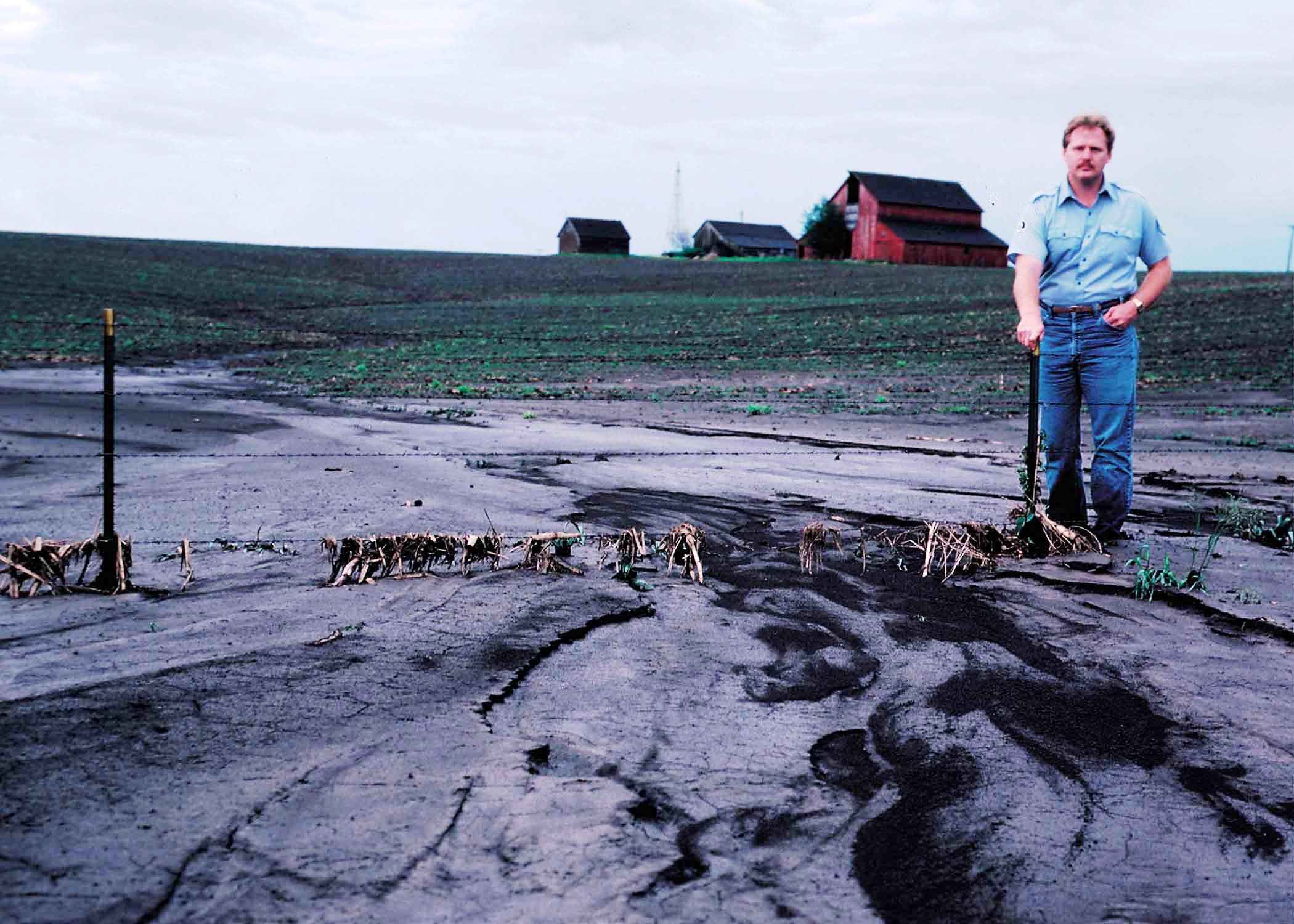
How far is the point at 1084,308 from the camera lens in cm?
629

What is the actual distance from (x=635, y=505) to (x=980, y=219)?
224 ft

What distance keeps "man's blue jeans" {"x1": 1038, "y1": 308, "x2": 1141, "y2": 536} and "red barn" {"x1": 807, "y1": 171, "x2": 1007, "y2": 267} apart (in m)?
59.5

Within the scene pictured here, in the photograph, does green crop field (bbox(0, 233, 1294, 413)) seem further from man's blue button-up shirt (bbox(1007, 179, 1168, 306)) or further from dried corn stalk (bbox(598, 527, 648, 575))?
dried corn stalk (bbox(598, 527, 648, 575))

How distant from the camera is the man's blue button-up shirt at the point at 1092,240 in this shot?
620 centimetres

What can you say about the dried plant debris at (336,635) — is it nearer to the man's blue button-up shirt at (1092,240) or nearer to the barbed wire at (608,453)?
the man's blue button-up shirt at (1092,240)

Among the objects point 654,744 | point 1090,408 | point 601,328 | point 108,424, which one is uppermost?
point 601,328

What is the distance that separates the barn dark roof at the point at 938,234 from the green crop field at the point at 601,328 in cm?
1278

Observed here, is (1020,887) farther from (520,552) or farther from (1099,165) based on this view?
(1099,165)

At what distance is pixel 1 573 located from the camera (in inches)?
209

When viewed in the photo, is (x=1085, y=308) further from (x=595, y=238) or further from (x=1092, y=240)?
(x=595, y=238)

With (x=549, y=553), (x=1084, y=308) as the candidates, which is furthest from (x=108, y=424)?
(x=1084, y=308)

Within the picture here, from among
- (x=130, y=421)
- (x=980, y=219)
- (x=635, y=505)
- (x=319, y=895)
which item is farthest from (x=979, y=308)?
(x=980, y=219)

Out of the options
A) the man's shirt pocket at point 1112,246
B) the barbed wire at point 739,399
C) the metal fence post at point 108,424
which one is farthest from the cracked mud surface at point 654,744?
the barbed wire at point 739,399

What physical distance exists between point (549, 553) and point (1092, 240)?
10.1 ft
